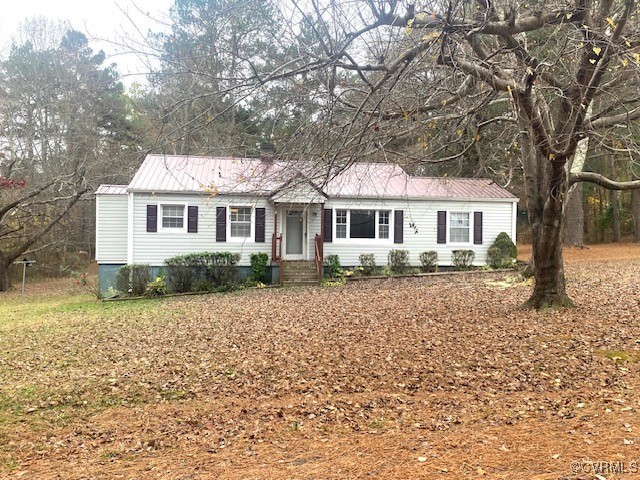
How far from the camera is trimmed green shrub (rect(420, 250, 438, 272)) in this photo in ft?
56.3

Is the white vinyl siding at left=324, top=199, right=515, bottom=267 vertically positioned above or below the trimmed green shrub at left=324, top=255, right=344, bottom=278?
above

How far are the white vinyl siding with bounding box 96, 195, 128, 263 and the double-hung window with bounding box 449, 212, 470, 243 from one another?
11.8 meters

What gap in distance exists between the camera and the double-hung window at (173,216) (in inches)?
616

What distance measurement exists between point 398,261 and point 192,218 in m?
7.45

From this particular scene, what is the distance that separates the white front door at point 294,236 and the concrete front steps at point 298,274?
2.07ft

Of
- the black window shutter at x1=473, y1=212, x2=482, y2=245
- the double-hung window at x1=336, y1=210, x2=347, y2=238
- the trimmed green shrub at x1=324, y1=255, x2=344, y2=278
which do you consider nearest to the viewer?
the trimmed green shrub at x1=324, y1=255, x2=344, y2=278

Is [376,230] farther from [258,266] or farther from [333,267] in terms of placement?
[258,266]

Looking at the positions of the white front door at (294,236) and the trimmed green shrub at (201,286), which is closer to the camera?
the trimmed green shrub at (201,286)

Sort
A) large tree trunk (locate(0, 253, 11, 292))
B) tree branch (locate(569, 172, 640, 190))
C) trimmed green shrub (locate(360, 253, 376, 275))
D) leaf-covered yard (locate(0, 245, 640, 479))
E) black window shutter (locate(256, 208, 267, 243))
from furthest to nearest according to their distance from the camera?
1. large tree trunk (locate(0, 253, 11, 292))
2. trimmed green shrub (locate(360, 253, 376, 275))
3. black window shutter (locate(256, 208, 267, 243))
4. tree branch (locate(569, 172, 640, 190))
5. leaf-covered yard (locate(0, 245, 640, 479))

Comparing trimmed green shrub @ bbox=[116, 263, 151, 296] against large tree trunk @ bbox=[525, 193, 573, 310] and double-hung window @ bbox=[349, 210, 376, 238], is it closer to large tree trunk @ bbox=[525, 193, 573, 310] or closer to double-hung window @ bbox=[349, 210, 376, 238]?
double-hung window @ bbox=[349, 210, 376, 238]

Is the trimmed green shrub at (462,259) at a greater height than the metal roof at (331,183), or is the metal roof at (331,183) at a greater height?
the metal roof at (331,183)

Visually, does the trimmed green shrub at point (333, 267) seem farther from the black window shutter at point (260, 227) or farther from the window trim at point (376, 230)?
the black window shutter at point (260, 227)

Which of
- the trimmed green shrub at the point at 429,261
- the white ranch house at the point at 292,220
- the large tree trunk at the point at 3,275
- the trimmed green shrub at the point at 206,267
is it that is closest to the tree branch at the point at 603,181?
the white ranch house at the point at 292,220

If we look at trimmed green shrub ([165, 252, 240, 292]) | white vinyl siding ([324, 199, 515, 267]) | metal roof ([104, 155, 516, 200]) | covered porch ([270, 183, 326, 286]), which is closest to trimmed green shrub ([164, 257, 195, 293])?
trimmed green shrub ([165, 252, 240, 292])
